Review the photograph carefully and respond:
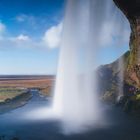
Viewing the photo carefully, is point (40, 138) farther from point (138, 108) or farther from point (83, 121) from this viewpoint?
point (138, 108)

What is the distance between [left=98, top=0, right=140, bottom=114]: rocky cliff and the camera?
36.5 metres

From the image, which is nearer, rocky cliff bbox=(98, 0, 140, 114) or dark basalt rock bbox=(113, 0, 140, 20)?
dark basalt rock bbox=(113, 0, 140, 20)

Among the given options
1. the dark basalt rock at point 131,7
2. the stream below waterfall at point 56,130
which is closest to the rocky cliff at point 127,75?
the dark basalt rock at point 131,7

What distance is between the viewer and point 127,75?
70250 mm

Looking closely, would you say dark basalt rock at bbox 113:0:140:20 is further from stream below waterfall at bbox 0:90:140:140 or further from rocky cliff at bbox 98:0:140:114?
stream below waterfall at bbox 0:90:140:140

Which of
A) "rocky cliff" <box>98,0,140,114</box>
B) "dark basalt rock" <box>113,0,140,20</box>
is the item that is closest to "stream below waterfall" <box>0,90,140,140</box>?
"rocky cliff" <box>98,0,140,114</box>

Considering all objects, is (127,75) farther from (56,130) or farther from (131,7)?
(131,7)

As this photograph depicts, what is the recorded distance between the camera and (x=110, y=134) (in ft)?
123

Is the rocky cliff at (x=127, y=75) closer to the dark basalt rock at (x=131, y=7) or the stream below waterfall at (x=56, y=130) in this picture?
the dark basalt rock at (x=131, y=7)

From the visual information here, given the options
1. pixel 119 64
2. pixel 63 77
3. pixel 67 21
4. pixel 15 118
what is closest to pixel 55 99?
pixel 63 77

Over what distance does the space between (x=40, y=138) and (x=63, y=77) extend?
27287 mm

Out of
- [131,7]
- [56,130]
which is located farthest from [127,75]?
[131,7]

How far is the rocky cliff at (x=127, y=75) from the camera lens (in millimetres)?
36500

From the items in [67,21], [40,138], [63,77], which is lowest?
[40,138]
